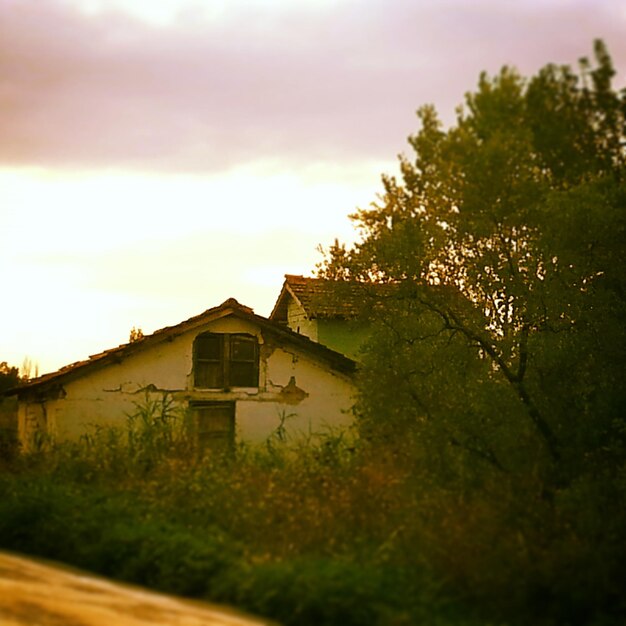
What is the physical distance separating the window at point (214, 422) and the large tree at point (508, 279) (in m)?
6.37

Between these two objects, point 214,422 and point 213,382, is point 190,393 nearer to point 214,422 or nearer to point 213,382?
point 213,382

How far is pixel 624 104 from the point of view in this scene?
Answer: 14.3 metres

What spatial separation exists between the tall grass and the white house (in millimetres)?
6417

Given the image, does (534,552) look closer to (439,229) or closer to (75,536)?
(75,536)

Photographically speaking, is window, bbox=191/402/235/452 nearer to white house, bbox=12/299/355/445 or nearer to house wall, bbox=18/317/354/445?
white house, bbox=12/299/355/445

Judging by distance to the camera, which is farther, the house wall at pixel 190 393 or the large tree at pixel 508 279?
the house wall at pixel 190 393

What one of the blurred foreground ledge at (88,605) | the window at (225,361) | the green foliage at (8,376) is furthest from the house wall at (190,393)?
the green foliage at (8,376)

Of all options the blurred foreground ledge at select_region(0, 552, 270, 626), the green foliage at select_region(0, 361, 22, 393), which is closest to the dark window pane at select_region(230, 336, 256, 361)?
the blurred foreground ledge at select_region(0, 552, 270, 626)

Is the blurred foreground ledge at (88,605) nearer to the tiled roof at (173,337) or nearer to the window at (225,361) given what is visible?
the tiled roof at (173,337)

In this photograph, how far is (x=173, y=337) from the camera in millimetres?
22250

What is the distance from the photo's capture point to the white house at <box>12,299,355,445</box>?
21.4 meters

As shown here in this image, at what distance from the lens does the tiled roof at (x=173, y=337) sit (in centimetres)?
2116

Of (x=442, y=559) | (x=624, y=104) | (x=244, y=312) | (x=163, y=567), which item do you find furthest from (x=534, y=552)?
(x=244, y=312)

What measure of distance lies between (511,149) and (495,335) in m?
4.33
